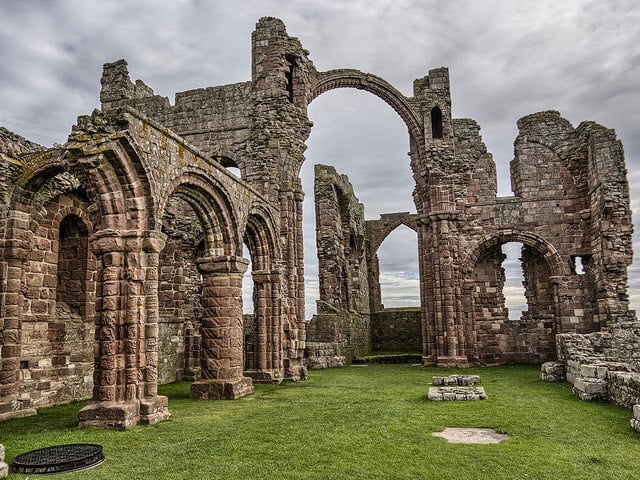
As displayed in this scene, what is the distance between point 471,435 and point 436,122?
1533cm

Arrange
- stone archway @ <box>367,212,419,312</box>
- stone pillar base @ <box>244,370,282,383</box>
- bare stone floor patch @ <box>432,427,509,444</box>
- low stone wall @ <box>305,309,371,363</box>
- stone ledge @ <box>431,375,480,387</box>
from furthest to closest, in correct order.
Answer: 1. stone archway @ <box>367,212,419,312</box>
2. low stone wall @ <box>305,309,371,363</box>
3. stone pillar base @ <box>244,370,282,383</box>
4. stone ledge @ <box>431,375,480,387</box>
5. bare stone floor patch @ <box>432,427,509,444</box>

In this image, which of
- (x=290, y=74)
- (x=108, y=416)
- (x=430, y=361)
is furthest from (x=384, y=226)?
(x=108, y=416)

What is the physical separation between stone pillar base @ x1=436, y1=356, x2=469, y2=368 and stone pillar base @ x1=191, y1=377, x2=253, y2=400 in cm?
888

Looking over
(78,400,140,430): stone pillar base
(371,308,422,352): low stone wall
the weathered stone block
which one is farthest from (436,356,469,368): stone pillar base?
(78,400,140,430): stone pillar base

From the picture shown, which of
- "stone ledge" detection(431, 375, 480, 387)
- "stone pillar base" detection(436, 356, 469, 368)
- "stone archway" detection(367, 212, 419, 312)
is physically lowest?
"stone pillar base" detection(436, 356, 469, 368)

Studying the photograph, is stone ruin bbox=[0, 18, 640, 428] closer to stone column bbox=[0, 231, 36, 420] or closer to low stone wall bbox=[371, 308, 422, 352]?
stone column bbox=[0, 231, 36, 420]

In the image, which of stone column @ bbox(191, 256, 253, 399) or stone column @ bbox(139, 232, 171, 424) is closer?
stone column @ bbox(139, 232, 171, 424)

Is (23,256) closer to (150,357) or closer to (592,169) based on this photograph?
(150,357)

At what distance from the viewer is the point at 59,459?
18.9 feet

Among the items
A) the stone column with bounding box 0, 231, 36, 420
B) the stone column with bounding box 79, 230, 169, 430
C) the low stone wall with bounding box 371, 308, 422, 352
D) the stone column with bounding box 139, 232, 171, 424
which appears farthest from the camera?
the low stone wall with bounding box 371, 308, 422, 352

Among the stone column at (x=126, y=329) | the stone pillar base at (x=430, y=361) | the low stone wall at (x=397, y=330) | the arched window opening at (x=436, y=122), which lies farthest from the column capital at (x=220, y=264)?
the low stone wall at (x=397, y=330)

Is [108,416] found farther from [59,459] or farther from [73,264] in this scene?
[73,264]

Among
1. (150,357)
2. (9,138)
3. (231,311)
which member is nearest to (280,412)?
(150,357)

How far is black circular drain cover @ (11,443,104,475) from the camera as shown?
217 inches
